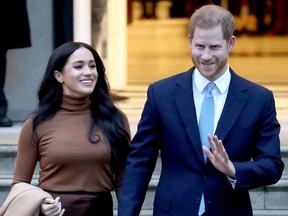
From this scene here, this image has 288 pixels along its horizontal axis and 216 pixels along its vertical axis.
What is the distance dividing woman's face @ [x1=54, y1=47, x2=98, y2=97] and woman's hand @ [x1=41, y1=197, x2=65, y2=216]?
573 mm

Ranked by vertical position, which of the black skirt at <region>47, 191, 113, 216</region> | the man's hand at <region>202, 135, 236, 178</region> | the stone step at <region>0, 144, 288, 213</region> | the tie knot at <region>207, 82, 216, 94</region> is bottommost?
→ the stone step at <region>0, 144, 288, 213</region>

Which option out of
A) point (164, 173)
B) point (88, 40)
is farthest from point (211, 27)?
point (88, 40)

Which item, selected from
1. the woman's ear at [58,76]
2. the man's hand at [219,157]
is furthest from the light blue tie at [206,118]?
the woman's ear at [58,76]

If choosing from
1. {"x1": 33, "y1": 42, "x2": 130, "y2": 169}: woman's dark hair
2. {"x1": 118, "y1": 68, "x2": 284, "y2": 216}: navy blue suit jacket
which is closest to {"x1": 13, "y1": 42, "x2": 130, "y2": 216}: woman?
{"x1": 33, "y1": 42, "x2": 130, "y2": 169}: woman's dark hair

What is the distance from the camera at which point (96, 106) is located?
4914 millimetres

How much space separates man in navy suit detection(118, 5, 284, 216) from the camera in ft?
13.9

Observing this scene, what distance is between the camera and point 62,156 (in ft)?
15.6

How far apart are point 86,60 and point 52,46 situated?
354cm

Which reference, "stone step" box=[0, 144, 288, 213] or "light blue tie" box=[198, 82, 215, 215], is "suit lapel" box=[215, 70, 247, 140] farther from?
"stone step" box=[0, 144, 288, 213]

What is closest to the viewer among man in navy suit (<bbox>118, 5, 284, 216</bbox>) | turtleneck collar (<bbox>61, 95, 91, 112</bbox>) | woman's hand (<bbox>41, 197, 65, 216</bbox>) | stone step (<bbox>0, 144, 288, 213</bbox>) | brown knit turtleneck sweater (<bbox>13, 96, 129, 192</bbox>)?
man in navy suit (<bbox>118, 5, 284, 216</bbox>)

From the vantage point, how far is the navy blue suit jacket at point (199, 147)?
4293mm

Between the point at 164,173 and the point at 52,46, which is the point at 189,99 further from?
the point at 52,46

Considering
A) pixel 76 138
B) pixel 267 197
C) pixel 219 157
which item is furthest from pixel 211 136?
pixel 267 197

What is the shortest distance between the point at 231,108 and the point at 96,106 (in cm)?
85
